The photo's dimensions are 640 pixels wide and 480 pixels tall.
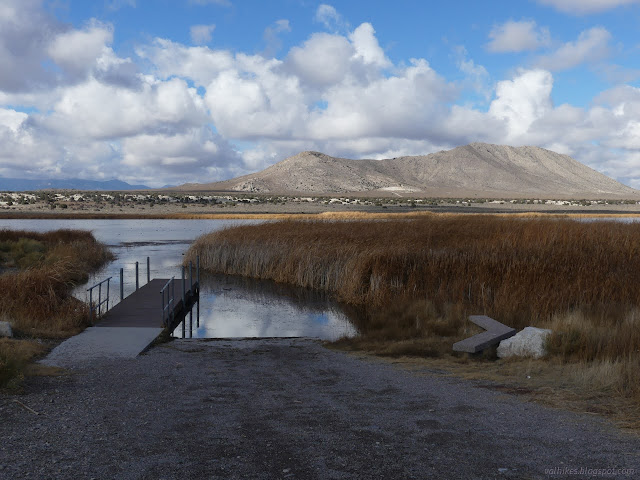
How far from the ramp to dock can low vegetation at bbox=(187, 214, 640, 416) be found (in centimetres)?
468

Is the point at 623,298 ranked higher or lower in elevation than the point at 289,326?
higher

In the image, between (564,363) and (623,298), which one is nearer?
(564,363)

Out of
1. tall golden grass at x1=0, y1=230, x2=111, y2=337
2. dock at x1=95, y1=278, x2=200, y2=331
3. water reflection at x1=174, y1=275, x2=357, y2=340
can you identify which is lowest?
water reflection at x1=174, y1=275, x2=357, y2=340

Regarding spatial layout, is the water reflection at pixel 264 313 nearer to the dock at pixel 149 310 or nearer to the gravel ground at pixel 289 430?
the dock at pixel 149 310

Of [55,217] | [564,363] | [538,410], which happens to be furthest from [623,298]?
[55,217]

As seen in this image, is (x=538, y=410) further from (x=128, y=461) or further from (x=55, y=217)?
(x=55, y=217)

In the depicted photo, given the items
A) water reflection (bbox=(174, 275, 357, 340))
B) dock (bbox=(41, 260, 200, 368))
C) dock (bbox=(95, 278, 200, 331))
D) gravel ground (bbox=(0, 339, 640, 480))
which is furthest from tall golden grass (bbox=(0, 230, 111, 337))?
gravel ground (bbox=(0, 339, 640, 480))

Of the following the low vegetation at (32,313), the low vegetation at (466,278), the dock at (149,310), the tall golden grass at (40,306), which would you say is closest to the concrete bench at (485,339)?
the low vegetation at (466,278)

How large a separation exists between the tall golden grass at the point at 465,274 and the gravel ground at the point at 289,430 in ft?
8.32

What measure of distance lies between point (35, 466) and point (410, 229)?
2337 centimetres

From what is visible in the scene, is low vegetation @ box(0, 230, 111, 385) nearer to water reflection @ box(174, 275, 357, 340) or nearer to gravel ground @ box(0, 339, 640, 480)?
gravel ground @ box(0, 339, 640, 480)

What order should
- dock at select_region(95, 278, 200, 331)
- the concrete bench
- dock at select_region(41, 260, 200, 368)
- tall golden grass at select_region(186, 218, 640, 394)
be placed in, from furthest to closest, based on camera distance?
dock at select_region(95, 278, 200, 331), tall golden grass at select_region(186, 218, 640, 394), the concrete bench, dock at select_region(41, 260, 200, 368)

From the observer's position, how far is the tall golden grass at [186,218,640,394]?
12.2 metres

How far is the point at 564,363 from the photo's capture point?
32.4ft
